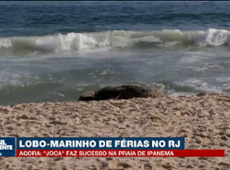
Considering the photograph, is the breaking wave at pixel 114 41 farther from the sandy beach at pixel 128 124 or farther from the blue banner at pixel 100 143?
the blue banner at pixel 100 143

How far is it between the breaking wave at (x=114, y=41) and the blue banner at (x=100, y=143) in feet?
32.4

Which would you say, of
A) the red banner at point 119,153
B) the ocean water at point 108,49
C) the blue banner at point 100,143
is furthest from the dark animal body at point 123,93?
the red banner at point 119,153

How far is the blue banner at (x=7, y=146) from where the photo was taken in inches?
201

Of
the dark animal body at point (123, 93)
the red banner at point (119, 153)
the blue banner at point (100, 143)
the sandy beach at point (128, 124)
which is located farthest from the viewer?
the dark animal body at point (123, 93)

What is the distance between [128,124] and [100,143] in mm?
911

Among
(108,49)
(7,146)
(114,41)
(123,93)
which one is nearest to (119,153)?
(7,146)

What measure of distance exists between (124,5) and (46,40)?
45.5 ft

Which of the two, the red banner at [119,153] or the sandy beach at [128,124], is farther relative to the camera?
the red banner at [119,153]

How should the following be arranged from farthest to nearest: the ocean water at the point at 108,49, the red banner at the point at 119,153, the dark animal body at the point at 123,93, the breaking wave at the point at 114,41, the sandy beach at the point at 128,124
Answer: the breaking wave at the point at 114,41, the ocean water at the point at 108,49, the dark animal body at the point at 123,93, the red banner at the point at 119,153, the sandy beach at the point at 128,124

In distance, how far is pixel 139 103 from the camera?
24.4 ft

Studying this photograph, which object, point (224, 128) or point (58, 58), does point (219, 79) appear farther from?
point (58, 58)

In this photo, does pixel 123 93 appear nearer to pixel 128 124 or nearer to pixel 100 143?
pixel 128 124

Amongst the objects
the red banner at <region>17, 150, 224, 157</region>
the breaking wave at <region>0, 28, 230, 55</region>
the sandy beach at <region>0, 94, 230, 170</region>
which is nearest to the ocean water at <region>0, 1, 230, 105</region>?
the breaking wave at <region>0, 28, 230, 55</region>

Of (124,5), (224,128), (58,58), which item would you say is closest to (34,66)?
(58,58)
